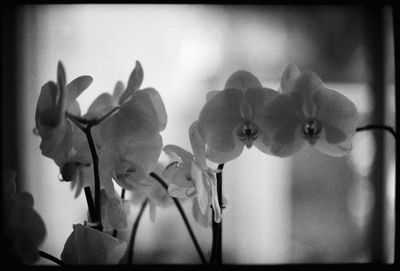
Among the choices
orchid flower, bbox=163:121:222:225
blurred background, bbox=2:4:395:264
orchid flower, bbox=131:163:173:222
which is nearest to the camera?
orchid flower, bbox=163:121:222:225

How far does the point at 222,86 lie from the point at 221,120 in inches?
57.1

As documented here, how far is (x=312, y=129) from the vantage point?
19.1 inches

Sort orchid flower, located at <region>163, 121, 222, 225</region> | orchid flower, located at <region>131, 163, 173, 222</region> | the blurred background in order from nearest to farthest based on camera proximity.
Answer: orchid flower, located at <region>163, 121, 222, 225</region>
orchid flower, located at <region>131, 163, 173, 222</region>
the blurred background

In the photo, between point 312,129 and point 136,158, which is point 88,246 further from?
point 312,129

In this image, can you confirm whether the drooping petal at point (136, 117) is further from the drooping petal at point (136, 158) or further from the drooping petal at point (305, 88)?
the drooping petal at point (305, 88)

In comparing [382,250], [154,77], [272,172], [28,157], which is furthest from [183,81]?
[382,250]

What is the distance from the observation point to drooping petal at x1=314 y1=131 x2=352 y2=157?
0.48 m

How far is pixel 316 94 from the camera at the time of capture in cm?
47

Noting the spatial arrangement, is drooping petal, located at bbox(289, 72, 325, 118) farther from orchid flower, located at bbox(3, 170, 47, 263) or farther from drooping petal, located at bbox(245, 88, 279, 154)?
orchid flower, located at bbox(3, 170, 47, 263)

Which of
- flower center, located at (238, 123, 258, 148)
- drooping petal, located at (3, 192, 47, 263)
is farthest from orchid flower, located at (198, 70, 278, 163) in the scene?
drooping petal, located at (3, 192, 47, 263)

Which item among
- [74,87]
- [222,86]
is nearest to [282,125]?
[74,87]

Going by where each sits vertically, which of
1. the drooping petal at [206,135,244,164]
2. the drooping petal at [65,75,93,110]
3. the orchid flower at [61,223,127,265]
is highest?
the drooping petal at [65,75,93,110]

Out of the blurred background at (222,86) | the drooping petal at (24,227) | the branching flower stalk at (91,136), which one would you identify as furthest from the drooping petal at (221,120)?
the blurred background at (222,86)

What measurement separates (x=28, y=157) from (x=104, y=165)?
1485mm
